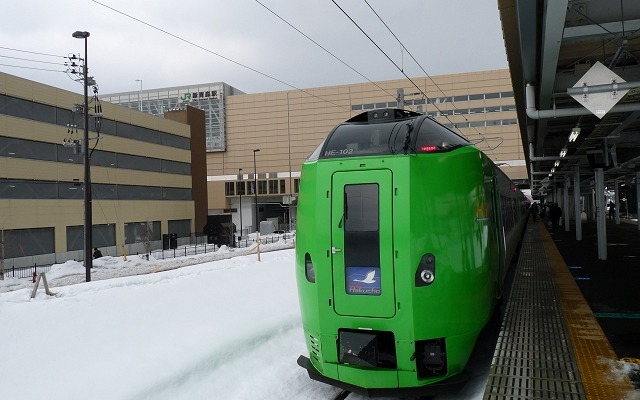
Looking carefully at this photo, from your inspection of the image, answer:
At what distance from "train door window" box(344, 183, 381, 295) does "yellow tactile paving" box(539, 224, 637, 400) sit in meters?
2.42

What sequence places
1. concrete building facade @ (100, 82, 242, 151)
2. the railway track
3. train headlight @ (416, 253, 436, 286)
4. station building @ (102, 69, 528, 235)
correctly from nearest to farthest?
train headlight @ (416, 253, 436, 286) → the railway track → station building @ (102, 69, 528, 235) → concrete building facade @ (100, 82, 242, 151)

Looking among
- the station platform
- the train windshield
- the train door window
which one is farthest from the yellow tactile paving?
the train windshield

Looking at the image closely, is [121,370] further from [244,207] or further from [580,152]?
[244,207]

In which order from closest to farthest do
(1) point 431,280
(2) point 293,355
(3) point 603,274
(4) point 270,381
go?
(1) point 431,280 < (4) point 270,381 < (2) point 293,355 < (3) point 603,274

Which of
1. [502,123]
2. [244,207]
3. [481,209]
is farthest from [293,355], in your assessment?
[244,207]

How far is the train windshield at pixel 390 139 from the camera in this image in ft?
15.8

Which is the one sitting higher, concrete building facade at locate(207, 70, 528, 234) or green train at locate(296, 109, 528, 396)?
concrete building facade at locate(207, 70, 528, 234)

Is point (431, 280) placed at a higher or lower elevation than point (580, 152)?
lower

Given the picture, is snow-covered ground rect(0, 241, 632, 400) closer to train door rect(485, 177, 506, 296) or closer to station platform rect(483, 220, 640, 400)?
station platform rect(483, 220, 640, 400)

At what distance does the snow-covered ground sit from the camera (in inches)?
220

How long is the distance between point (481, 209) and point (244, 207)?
76.1 meters

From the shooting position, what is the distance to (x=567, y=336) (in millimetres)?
6492

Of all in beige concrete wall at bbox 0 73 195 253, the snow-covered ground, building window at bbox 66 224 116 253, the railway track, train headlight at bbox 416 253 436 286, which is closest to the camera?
train headlight at bbox 416 253 436 286

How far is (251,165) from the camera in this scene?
253ft
